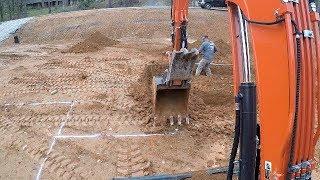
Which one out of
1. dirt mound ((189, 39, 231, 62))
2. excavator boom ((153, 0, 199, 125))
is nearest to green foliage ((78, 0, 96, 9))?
dirt mound ((189, 39, 231, 62))

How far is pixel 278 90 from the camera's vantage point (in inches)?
122

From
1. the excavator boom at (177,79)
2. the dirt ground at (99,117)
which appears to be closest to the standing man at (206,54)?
the dirt ground at (99,117)

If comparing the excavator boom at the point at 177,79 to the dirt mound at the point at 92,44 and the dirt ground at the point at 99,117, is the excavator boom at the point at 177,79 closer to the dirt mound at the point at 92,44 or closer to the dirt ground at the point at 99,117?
the dirt ground at the point at 99,117

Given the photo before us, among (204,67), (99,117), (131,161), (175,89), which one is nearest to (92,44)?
(204,67)

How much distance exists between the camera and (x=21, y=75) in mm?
12430

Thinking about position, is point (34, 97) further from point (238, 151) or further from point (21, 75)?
point (238, 151)

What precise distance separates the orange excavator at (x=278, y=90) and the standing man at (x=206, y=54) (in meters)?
8.51

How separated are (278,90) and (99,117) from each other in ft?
21.2

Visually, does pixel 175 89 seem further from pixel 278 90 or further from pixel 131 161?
pixel 278 90

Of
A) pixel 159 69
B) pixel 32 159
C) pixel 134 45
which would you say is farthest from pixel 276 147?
pixel 134 45

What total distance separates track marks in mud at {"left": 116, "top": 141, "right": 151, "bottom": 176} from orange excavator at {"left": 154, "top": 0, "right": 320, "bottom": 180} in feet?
12.0

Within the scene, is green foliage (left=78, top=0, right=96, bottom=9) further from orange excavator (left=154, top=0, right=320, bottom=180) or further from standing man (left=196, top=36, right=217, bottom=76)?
orange excavator (left=154, top=0, right=320, bottom=180)

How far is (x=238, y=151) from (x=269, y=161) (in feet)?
1.34

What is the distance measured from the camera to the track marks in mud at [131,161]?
Result: 697 centimetres
